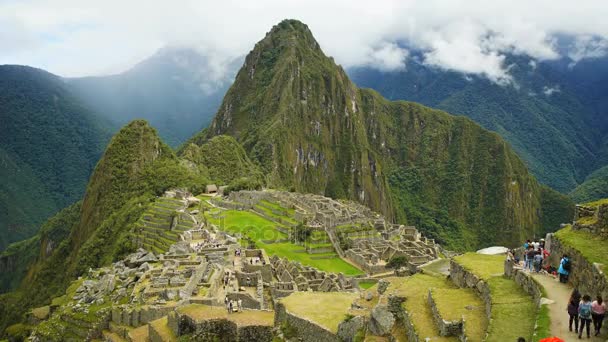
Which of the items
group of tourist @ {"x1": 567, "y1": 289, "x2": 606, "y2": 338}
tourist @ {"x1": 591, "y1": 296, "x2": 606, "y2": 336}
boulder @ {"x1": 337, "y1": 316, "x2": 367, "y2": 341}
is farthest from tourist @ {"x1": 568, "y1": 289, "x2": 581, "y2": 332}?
boulder @ {"x1": 337, "y1": 316, "x2": 367, "y2": 341}

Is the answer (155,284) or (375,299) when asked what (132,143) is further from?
(375,299)

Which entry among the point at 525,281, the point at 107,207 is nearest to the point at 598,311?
the point at 525,281

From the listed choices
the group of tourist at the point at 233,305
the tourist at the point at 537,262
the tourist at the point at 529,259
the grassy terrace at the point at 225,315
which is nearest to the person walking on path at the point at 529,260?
the tourist at the point at 529,259

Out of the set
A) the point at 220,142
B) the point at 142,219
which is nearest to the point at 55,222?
the point at 220,142

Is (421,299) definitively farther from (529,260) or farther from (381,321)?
(529,260)

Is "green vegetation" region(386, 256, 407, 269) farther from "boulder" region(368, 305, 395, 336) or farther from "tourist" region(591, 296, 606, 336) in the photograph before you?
"tourist" region(591, 296, 606, 336)

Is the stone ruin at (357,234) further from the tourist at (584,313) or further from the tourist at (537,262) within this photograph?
the tourist at (584,313)
